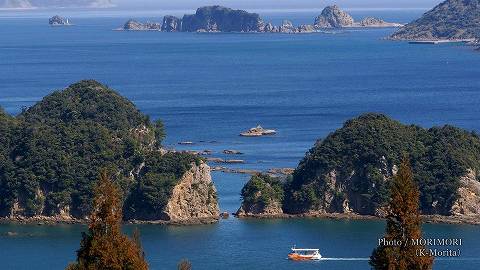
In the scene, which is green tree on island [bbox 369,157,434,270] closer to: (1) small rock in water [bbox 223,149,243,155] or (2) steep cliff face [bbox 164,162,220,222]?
(2) steep cliff face [bbox 164,162,220,222]

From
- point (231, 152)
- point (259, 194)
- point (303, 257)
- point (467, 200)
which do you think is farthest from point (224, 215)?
point (231, 152)

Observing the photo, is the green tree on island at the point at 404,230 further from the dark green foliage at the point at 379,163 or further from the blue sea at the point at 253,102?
the dark green foliage at the point at 379,163

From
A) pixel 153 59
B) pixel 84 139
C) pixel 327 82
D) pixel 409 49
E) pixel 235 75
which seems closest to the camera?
pixel 84 139

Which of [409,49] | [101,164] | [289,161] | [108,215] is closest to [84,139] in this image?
[101,164]

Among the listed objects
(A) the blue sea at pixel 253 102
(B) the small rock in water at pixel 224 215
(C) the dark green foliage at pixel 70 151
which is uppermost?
(C) the dark green foliage at pixel 70 151

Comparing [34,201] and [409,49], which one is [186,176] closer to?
[34,201]

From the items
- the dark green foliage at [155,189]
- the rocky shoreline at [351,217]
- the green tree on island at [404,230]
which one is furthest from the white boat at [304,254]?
the green tree on island at [404,230]

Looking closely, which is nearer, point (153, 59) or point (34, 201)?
point (34, 201)

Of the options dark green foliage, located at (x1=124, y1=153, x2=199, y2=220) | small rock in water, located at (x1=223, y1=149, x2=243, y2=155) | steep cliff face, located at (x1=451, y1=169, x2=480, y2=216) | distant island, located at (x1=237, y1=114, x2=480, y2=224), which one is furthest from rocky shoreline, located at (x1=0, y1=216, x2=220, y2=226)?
small rock in water, located at (x1=223, y1=149, x2=243, y2=155)
